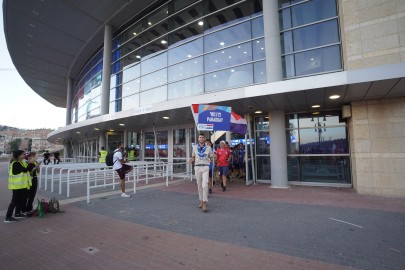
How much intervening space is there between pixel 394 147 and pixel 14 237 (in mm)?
10806

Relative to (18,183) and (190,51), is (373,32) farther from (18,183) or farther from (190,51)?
(18,183)

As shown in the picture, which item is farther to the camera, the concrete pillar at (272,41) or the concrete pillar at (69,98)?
the concrete pillar at (69,98)

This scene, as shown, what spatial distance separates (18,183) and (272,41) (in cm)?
1022

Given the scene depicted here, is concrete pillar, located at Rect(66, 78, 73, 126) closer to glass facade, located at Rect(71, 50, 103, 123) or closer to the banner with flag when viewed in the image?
glass facade, located at Rect(71, 50, 103, 123)

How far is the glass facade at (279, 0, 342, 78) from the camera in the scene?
31.6 feet

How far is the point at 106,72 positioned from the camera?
18.9 m

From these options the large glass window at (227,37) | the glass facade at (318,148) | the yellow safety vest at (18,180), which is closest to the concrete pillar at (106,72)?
the large glass window at (227,37)

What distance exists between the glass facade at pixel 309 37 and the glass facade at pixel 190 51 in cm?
112

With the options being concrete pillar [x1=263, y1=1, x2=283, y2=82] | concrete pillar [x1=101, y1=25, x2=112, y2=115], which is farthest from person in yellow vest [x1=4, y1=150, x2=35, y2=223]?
concrete pillar [x1=101, y1=25, x2=112, y2=115]

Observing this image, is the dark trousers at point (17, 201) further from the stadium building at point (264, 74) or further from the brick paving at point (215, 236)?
the stadium building at point (264, 74)

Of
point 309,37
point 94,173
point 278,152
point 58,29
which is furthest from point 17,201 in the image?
point 58,29

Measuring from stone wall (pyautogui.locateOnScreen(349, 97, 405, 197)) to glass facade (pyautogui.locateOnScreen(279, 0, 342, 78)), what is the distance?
92.1 inches

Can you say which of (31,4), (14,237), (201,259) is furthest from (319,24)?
(31,4)

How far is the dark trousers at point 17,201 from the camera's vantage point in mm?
5605
